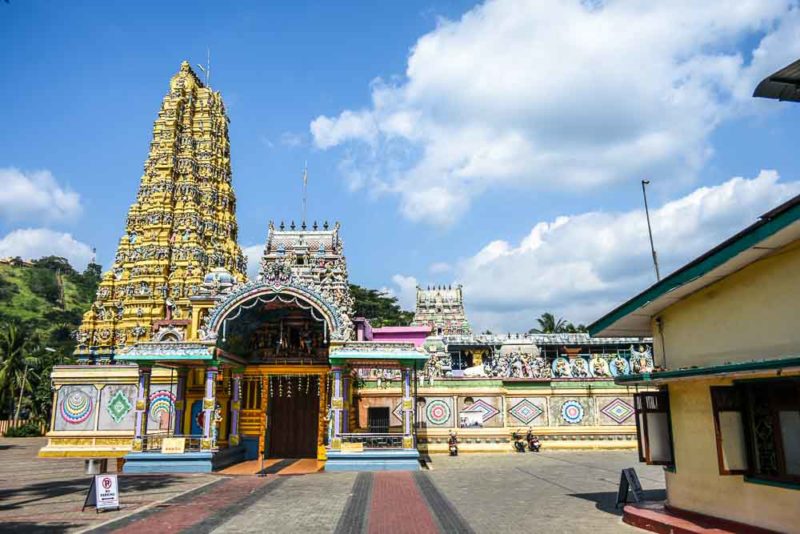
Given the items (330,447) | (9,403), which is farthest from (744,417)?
(9,403)

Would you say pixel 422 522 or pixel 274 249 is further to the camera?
pixel 274 249

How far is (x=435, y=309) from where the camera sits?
65.1 m

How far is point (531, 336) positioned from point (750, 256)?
130ft

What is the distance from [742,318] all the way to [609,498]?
6357mm

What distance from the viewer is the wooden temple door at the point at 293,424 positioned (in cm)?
2264

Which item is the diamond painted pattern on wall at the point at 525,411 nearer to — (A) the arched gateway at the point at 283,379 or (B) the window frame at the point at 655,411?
(A) the arched gateway at the point at 283,379

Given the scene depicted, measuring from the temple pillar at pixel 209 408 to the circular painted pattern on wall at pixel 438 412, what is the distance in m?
9.50

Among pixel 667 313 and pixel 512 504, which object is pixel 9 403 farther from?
pixel 667 313

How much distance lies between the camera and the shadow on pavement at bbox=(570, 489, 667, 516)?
36.8 feet

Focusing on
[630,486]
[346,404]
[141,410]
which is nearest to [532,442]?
[346,404]

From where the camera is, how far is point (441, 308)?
6525cm

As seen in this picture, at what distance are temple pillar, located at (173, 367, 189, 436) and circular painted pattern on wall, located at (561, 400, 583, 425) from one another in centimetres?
1623

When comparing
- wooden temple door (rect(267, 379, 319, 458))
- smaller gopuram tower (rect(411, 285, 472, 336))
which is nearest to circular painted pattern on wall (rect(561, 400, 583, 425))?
wooden temple door (rect(267, 379, 319, 458))

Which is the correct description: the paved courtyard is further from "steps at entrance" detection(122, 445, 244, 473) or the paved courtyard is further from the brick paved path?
"steps at entrance" detection(122, 445, 244, 473)
